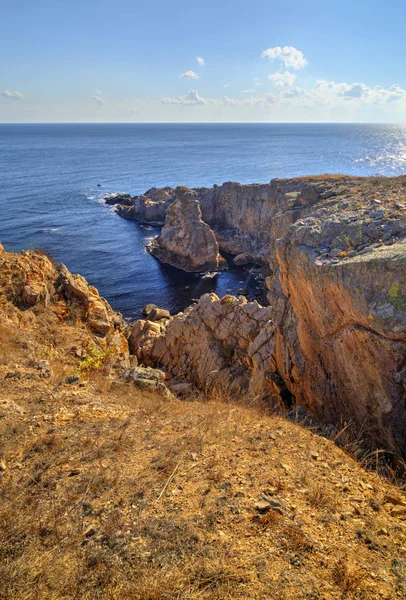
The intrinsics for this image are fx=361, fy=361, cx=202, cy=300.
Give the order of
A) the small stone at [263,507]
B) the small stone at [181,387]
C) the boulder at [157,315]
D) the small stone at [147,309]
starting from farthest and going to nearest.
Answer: the small stone at [147,309] → the boulder at [157,315] → the small stone at [181,387] → the small stone at [263,507]

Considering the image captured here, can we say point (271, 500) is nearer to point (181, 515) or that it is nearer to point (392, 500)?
point (181, 515)

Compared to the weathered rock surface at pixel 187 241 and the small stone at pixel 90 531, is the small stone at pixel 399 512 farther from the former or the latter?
the weathered rock surface at pixel 187 241

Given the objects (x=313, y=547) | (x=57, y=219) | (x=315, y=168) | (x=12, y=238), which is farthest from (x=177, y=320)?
(x=315, y=168)

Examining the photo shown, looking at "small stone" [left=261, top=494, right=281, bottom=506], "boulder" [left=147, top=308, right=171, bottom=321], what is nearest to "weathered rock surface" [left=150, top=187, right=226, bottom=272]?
"boulder" [left=147, top=308, right=171, bottom=321]

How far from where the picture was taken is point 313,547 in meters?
5.09

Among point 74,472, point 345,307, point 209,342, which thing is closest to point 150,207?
point 209,342

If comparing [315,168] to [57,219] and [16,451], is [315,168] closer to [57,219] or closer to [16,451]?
[57,219]

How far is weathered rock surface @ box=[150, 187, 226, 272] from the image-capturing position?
5297cm

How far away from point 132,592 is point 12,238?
56.1 metres

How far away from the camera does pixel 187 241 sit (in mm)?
53812

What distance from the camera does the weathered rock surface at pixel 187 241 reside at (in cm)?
5297

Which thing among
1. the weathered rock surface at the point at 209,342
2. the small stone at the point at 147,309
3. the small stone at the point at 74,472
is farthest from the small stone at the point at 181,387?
the small stone at the point at 147,309

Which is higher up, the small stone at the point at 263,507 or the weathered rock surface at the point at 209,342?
the small stone at the point at 263,507

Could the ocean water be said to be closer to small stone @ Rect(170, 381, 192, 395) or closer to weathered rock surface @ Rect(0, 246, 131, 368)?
small stone @ Rect(170, 381, 192, 395)
